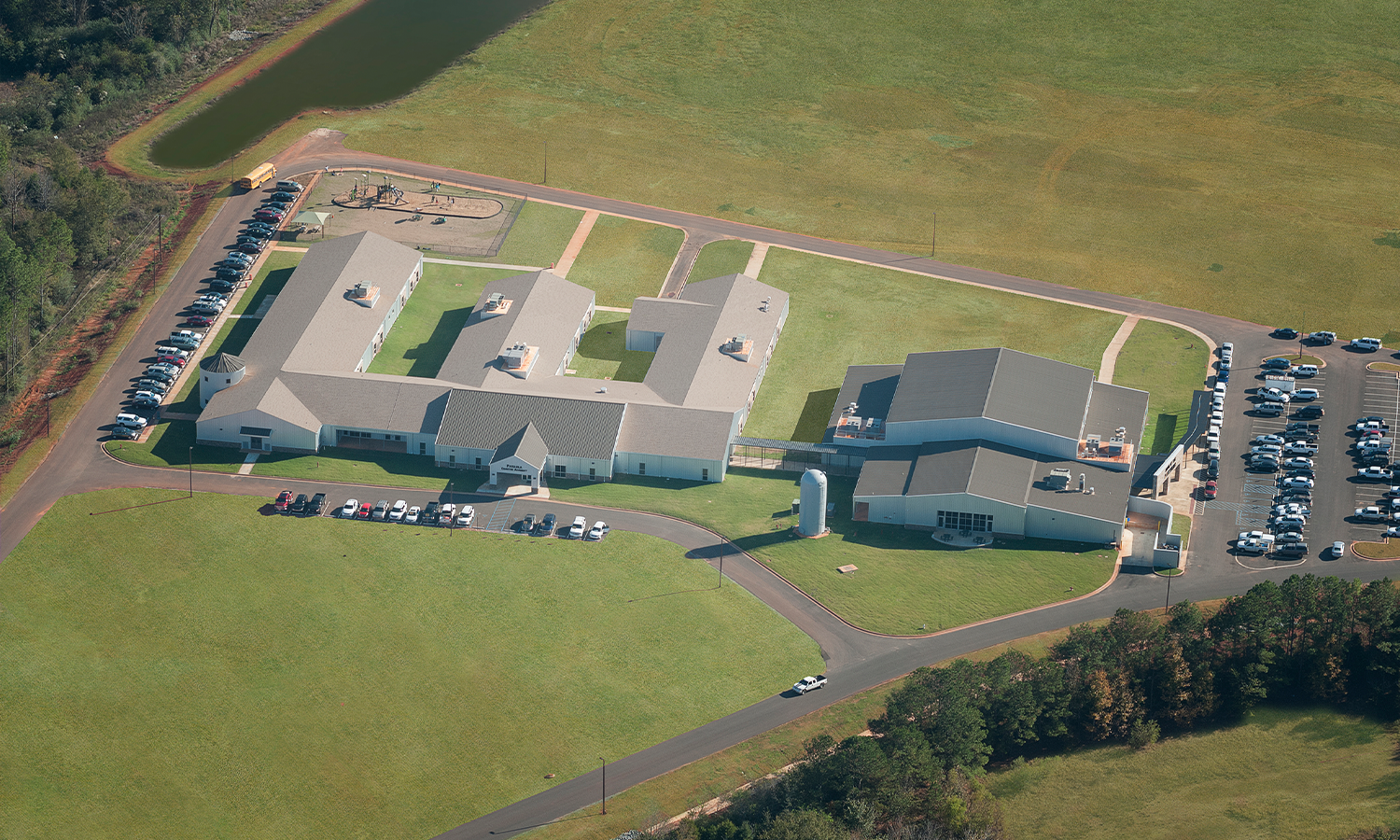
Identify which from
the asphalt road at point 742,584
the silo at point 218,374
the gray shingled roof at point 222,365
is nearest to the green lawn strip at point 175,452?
the asphalt road at point 742,584

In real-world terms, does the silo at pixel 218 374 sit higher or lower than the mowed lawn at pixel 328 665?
higher

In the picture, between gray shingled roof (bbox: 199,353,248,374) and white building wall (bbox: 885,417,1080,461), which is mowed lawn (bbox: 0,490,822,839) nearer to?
gray shingled roof (bbox: 199,353,248,374)

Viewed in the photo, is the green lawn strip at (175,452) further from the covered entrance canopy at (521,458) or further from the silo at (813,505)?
the silo at (813,505)

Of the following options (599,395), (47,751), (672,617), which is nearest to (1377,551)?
(672,617)

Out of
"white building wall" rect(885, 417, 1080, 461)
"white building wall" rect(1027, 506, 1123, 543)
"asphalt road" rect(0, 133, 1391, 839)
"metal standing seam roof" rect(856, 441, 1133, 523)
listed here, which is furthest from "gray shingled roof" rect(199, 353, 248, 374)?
"white building wall" rect(1027, 506, 1123, 543)

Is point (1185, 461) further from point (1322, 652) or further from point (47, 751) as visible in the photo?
point (47, 751)

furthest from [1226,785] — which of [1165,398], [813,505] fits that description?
[1165,398]
